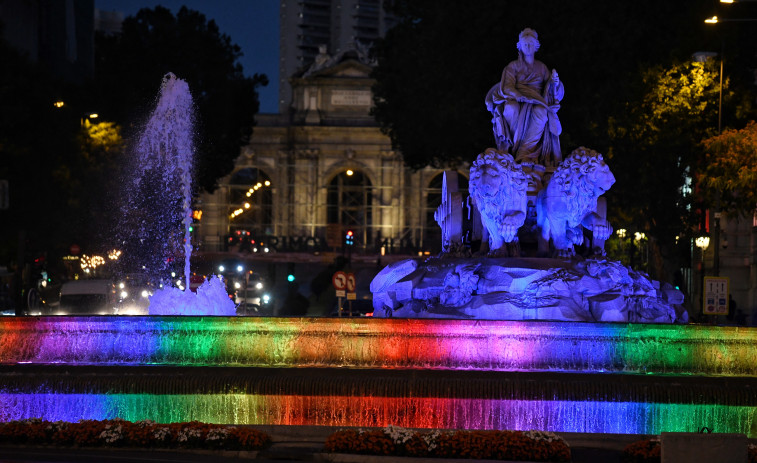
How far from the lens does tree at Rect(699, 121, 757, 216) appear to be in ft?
98.4

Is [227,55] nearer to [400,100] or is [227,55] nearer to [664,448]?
[400,100]

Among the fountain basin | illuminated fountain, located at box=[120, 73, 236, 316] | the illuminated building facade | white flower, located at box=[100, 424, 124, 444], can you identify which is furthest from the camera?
the illuminated building facade

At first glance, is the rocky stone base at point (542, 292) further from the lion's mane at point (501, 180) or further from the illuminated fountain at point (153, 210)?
the illuminated fountain at point (153, 210)

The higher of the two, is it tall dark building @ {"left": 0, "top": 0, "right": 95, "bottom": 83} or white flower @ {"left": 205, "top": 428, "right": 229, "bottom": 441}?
tall dark building @ {"left": 0, "top": 0, "right": 95, "bottom": 83}

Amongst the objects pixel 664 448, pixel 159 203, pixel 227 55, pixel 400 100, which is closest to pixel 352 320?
pixel 664 448

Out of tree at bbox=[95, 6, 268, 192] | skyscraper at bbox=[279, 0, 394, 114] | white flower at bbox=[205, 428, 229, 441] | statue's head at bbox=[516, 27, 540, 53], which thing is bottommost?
white flower at bbox=[205, 428, 229, 441]

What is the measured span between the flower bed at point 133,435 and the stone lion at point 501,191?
695cm

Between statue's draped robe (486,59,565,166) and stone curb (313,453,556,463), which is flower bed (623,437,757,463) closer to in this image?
stone curb (313,453,556,463)

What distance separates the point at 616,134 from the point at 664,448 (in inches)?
965

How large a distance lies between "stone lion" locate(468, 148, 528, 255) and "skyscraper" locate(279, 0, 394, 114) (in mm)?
98024

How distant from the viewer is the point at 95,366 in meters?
16.3

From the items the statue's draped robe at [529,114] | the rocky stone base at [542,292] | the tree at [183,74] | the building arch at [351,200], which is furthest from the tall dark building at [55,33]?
the building arch at [351,200]

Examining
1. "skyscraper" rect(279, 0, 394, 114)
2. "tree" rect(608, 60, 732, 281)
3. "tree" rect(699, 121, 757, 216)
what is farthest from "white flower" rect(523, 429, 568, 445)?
"skyscraper" rect(279, 0, 394, 114)

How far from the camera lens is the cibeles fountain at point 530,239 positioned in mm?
19062
